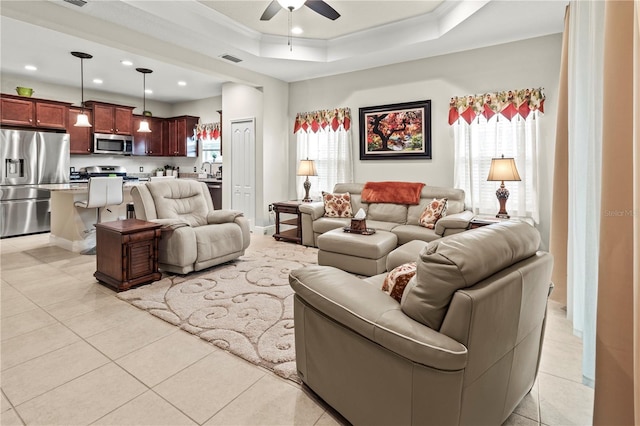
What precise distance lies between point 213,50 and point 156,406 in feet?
14.3

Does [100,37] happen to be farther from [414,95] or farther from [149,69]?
[414,95]

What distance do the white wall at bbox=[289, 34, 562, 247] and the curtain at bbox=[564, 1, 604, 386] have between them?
1.28 metres

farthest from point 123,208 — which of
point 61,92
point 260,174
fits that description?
point 61,92

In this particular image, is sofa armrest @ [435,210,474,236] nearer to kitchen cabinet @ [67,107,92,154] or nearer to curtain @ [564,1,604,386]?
curtain @ [564,1,604,386]

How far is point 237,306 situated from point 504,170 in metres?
3.17

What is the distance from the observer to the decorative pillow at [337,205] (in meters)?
5.06

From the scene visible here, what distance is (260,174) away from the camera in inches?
237

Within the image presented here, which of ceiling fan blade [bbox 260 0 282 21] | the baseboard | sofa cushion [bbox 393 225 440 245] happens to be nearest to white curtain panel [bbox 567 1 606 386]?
sofa cushion [bbox 393 225 440 245]

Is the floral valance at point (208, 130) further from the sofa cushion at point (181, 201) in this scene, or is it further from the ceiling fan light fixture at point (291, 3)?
the ceiling fan light fixture at point (291, 3)

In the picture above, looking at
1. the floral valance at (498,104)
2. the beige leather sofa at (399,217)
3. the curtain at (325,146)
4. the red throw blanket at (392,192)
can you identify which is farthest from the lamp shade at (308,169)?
the floral valance at (498,104)

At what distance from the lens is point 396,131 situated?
17.1ft

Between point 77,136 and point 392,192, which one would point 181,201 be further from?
point 77,136

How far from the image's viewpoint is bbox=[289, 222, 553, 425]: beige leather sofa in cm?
117

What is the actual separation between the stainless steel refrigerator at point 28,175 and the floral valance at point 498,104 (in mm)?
6782
